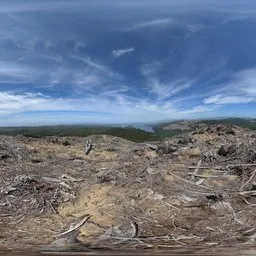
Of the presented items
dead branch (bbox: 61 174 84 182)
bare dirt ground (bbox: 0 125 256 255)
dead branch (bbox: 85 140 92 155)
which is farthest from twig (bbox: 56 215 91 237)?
dead branch (bbox: 85 140 92 155)

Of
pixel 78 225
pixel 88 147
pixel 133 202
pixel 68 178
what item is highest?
pixel 88 147

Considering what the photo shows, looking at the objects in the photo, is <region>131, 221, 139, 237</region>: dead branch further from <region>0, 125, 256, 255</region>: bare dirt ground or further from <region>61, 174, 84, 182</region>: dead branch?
<region>61, 174, 84, 182</region>: dead branch

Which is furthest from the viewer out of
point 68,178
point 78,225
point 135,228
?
point 68,178

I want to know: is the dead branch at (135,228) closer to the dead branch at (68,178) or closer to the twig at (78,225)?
the twig at (78,225)

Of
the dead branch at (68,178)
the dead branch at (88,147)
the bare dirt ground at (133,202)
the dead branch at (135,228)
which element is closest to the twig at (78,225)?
the bare dirt ground at (133,202)

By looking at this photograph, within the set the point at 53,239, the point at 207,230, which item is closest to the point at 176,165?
the point at 207,230

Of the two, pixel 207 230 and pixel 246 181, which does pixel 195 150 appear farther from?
pixel 207 230

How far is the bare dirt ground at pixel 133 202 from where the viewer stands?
9211 mm

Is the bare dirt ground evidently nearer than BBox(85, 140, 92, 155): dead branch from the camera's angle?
Yes

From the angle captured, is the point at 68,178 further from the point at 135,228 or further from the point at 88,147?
the point at 88,147

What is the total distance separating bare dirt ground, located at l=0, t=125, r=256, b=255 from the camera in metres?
9.21

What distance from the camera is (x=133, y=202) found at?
1155cm

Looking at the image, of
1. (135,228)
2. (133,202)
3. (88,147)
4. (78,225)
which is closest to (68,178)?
(133,202)

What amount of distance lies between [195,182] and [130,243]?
4.95m
